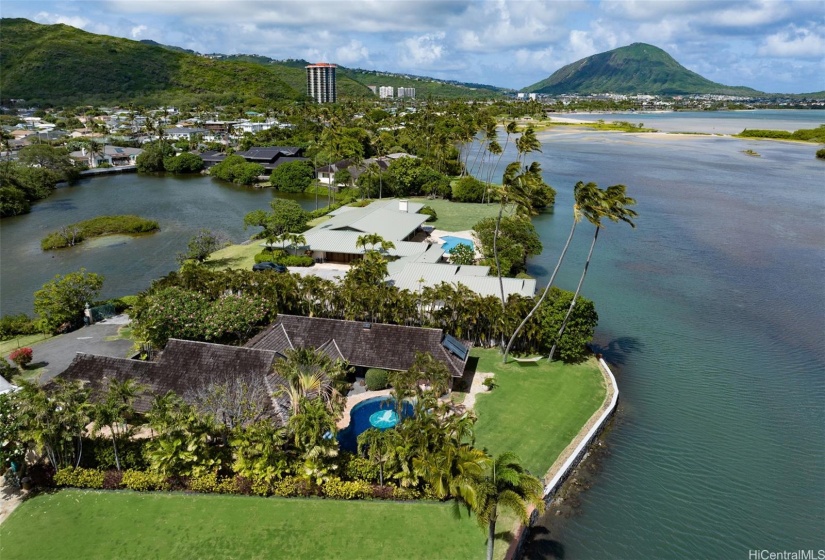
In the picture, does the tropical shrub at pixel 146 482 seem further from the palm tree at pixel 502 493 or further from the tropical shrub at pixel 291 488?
the palm tree at pixel 502 493

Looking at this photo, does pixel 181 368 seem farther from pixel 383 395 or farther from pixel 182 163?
pixel 182 163

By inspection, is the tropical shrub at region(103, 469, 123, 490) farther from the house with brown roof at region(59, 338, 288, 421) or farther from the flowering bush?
the flowering bush

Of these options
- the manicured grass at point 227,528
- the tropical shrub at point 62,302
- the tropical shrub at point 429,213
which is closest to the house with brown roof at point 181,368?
the manicured grass at point 227,528

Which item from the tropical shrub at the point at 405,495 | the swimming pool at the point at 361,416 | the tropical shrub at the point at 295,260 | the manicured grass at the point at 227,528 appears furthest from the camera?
the tropical shrub at the point at 295,260

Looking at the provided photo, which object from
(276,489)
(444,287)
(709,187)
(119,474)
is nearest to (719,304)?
(444,287)

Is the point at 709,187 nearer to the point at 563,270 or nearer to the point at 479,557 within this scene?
the point at 563,270

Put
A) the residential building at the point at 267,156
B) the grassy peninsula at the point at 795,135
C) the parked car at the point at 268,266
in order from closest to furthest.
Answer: the parked car at the point at 268,266 → the residential building at the point at 267,156 → the grassy peninsula at the point at 795,135
